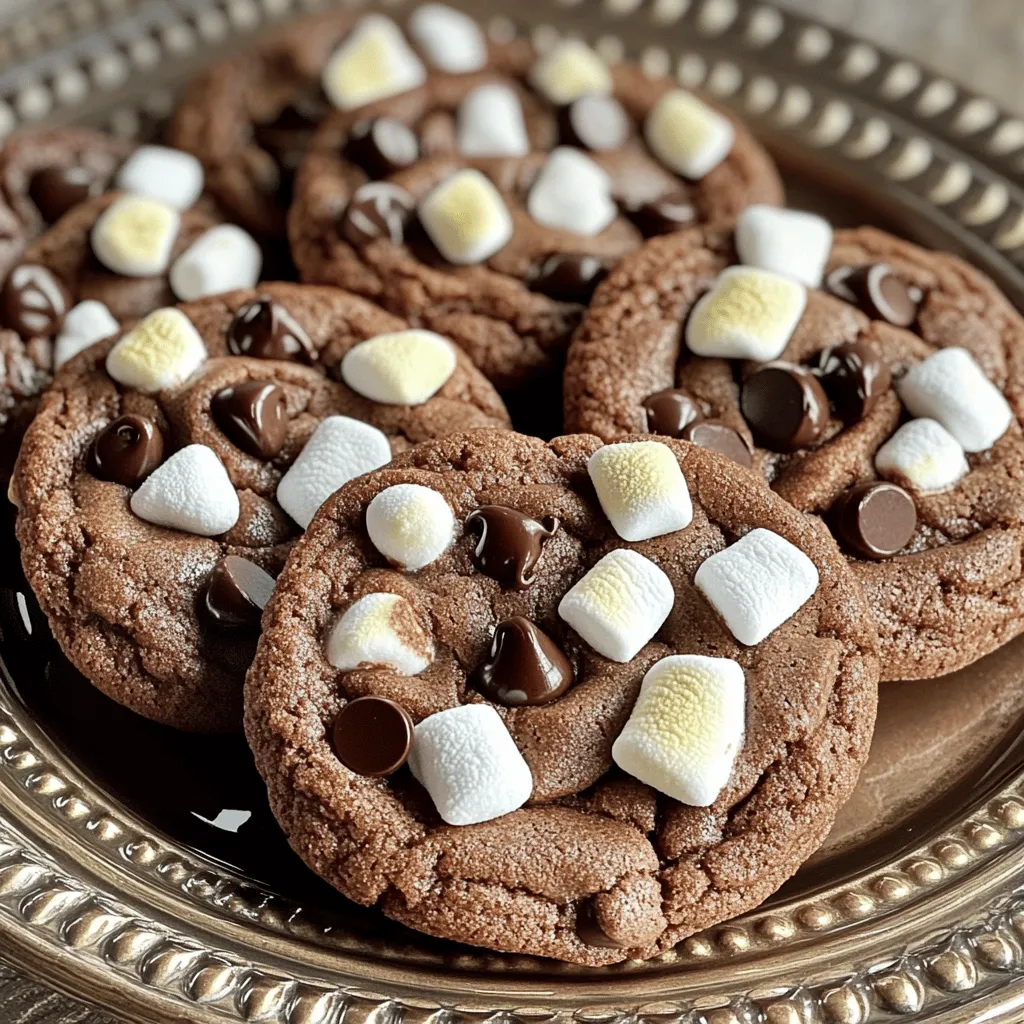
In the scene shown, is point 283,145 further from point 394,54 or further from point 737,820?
point 737,820

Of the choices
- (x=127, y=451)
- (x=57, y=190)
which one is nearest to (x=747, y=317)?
(x=127, y=451)

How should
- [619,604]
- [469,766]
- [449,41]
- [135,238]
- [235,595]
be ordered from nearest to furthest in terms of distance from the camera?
[469,766] < [619,604] < [235,595] < [135,238] < [449,41]

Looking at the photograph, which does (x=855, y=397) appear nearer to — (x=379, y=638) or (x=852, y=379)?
(x=852, y=379)

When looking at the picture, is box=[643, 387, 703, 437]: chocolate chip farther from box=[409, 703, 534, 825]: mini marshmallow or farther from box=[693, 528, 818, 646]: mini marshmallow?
box=[409, 703, 534, 825]: mini marshmallow

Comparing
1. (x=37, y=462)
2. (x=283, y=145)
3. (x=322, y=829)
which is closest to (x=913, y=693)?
(x=322, y=829)

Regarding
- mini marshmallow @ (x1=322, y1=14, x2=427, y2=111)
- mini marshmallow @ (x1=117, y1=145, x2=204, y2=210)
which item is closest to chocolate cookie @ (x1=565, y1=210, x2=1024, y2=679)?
mini marshmallow @ (x1=322, y1=14, x2=427, y2=111)

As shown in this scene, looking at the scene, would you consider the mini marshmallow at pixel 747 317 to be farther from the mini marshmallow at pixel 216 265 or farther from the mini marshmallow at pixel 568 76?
the mini marshmallow at pixel 216 265

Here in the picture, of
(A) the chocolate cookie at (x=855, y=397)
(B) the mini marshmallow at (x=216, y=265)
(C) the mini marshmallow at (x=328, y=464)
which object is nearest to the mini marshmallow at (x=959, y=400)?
(A) the chocolate cookie at (x=855, y=397)
